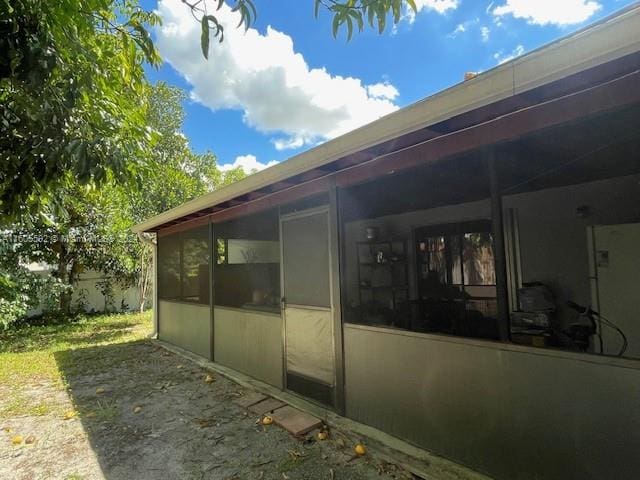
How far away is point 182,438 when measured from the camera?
312 centimetres

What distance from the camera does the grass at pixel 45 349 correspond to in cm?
412

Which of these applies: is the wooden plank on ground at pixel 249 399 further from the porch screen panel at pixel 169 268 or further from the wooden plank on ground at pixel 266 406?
the porch screen panel at pixel 169 268

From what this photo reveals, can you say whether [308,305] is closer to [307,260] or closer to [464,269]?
[307,260]

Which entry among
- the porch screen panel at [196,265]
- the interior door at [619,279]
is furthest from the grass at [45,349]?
the interior door at [619,279]

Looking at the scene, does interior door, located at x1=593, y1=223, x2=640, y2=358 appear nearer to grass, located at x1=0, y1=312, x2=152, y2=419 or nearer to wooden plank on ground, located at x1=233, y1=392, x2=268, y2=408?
wooden plank on ground, located at x1=233, y1=392, x2=268, y2=408

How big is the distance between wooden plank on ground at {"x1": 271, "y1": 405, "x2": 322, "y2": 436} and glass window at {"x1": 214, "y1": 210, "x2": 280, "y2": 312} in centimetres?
119

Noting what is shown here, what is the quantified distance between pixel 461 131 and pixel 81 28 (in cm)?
233

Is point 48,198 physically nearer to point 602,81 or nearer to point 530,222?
point 602,81

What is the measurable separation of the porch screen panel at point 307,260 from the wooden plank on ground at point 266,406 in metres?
1.03

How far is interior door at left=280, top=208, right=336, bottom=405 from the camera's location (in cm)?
361

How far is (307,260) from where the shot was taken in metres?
3.88

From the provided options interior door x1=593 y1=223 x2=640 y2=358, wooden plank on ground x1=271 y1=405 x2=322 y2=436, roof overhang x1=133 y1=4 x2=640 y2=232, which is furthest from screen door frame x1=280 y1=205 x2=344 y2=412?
interior door x1=593 y1=223 x2=640 y2=358

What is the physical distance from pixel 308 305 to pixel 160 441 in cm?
175

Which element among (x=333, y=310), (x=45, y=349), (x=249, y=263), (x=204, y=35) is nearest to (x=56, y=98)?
(x=204, y=35)
